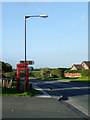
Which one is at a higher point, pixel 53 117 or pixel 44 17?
pixel 44 17

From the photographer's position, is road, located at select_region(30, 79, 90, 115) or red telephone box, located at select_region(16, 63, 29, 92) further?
red telephone box, located at select_region(16, 63, 29, 92)

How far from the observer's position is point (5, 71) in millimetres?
68750

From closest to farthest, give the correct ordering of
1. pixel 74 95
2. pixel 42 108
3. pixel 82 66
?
pixel 42 108 → pixel 74 95 → pixel 82 66

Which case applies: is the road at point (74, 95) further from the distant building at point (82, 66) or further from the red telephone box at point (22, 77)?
the distant building at point (82, 66)

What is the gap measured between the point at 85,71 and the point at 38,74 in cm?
3353

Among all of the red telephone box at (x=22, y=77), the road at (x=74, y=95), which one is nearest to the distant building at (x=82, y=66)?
the road at (x=74, y=95)

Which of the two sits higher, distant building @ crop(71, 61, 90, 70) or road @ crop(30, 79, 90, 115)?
distant building @ crop(71, 61, 90, 70)

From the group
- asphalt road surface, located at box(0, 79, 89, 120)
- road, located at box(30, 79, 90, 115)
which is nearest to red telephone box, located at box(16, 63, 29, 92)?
road, located at box(30, 79, 90, 115)

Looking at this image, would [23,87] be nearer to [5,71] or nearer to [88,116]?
[88,116]

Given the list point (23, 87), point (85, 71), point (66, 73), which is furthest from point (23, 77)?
point (66, 73)

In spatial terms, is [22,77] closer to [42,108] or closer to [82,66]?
[42,108]

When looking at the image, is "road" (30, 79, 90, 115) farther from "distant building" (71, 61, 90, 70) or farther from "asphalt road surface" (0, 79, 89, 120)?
"distant building" (71, 61, 90, 70)

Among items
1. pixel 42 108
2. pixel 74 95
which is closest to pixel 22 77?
pixel 74 95

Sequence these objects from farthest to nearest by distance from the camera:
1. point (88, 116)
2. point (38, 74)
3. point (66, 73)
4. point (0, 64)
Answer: point (38, 74), point (66, 73), point (0, 64), point (88, 116)
